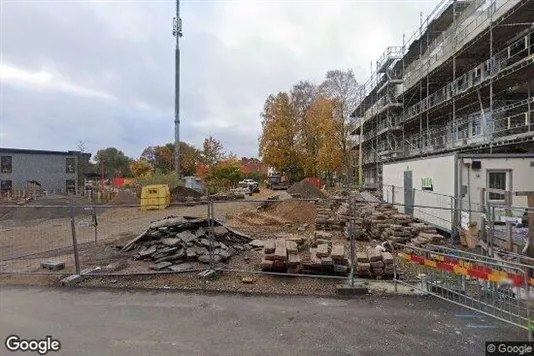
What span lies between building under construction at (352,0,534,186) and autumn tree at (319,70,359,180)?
7784mm

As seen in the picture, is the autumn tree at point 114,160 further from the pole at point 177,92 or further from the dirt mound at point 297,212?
the dirt mound at point 297,212

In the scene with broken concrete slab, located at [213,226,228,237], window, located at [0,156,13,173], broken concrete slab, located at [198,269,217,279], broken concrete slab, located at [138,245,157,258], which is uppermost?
window, located at [0,156,13,173]

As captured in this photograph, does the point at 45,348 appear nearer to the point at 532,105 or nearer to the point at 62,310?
the point at 62,310

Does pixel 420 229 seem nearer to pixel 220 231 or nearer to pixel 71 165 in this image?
pixel 220 231

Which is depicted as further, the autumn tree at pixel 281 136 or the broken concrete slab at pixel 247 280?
the autumn tree at pixel 281 136

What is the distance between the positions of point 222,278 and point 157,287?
132 cm

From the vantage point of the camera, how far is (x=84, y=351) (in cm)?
451

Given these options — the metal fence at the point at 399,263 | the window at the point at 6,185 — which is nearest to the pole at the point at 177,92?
the metal fence at the point at 399,263

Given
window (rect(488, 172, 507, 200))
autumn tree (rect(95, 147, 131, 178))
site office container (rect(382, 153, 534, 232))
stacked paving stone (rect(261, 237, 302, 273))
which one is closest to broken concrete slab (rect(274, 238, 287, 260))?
stacked paving stone (rect(261, 237, 302, 273))

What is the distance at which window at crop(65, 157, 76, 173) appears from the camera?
52.9m

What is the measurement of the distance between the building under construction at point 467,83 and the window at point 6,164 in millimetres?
48766

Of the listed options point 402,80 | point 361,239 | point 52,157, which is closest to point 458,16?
point 402,80

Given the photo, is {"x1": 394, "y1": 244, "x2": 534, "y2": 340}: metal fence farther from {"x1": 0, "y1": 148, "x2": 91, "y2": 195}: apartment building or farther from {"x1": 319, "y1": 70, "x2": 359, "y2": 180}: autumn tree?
{"x1": 0, "y1": 148, "x2": 91, "y2": 195}: apartment building

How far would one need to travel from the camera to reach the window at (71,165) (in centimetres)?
5288
